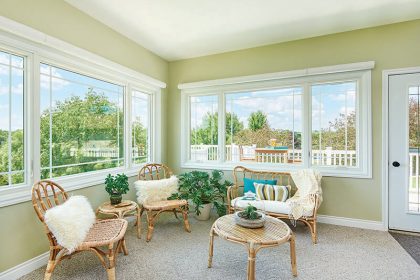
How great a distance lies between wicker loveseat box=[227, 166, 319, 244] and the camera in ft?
8.90

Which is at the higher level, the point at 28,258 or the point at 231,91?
the point at 231,91

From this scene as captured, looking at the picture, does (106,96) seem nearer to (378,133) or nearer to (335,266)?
(335,266)

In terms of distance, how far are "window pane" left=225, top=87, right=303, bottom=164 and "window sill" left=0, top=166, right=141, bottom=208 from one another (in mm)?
1680

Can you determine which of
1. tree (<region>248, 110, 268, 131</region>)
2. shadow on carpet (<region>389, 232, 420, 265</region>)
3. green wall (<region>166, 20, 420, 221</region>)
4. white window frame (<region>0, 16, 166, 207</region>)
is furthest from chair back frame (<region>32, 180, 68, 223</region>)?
shadow on carpet (<region>389, 232, 420, 265</region>)

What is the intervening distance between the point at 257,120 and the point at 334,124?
110cm

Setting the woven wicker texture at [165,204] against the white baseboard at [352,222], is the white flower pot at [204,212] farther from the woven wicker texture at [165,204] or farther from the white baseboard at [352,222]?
the white baseboard at [352,222]

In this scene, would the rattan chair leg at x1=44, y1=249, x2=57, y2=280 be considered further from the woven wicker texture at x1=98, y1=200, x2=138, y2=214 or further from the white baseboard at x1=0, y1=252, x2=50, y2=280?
the woven wicker texture at x1=98, y1=200, x2=138, y2=214

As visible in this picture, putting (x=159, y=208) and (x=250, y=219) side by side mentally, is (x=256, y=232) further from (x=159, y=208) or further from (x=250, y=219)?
(x=159, y=208)

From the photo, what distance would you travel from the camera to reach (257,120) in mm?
Answer: 3740

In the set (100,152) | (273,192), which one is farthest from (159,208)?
(273,192)

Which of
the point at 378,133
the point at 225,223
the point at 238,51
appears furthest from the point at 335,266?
the point at 238,51

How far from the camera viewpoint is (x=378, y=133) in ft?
9.84

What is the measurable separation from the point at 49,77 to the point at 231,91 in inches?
97.6

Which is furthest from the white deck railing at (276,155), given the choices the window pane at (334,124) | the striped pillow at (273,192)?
the striped pillow at (273,192)
